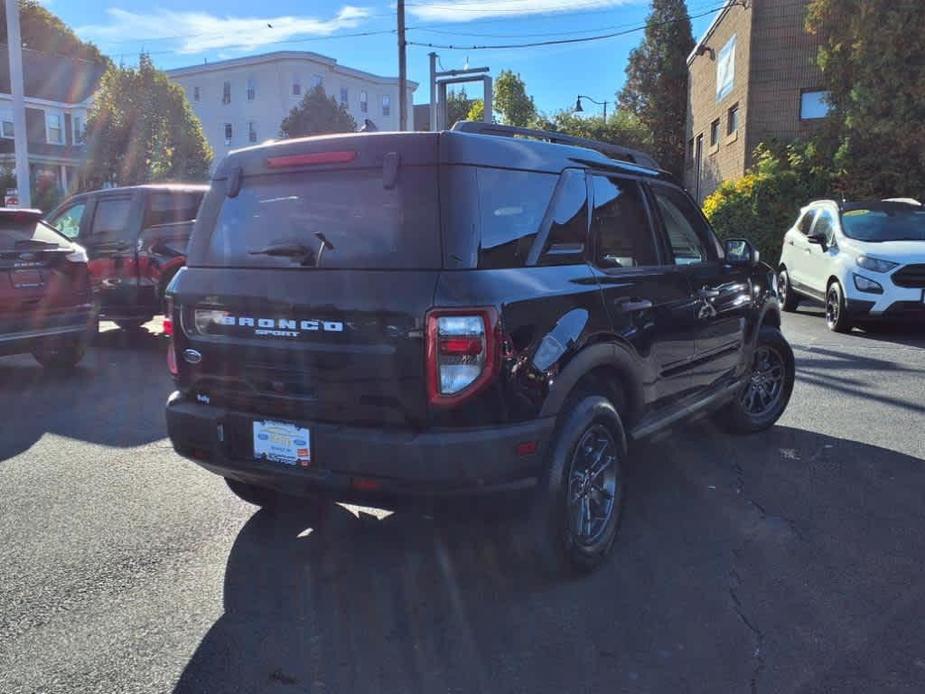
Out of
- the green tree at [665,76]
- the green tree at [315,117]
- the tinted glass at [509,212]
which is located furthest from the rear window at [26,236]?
the green tree at [315,117]

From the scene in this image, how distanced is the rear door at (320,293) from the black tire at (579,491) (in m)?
0.66

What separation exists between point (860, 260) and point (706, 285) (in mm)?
6152

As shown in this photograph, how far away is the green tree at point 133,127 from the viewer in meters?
32.2

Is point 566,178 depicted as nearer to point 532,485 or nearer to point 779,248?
point 532,485

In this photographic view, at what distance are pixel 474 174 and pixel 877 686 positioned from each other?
2.34m

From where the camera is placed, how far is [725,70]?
22391mm

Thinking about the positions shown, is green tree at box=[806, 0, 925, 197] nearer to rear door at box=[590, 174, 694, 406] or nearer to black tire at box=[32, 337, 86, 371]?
rear door at box=[590, 174, 694, 406]

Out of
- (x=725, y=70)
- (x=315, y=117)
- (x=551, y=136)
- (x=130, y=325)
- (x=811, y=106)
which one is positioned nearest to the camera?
(x=551, y=136)

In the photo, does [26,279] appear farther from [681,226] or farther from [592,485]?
[592,485]

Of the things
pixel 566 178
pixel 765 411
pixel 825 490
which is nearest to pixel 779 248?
pixel 765 411

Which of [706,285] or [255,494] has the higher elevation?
[706,285]

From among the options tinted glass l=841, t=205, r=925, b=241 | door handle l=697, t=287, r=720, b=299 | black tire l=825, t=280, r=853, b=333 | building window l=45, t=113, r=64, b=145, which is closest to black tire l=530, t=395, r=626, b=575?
door handle l=697, t=287, r=720, b=299

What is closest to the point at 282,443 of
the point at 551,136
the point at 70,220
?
the point at 551,136

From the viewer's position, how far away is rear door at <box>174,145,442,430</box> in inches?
119
